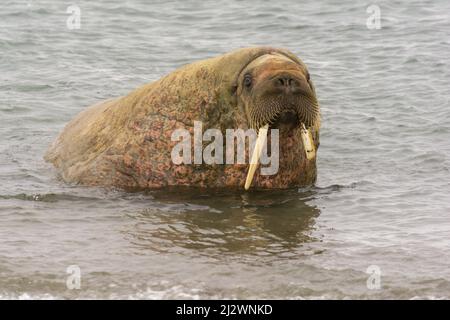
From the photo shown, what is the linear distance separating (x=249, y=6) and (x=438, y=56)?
6674 mm

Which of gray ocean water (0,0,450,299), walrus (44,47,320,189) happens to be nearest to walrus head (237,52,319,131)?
walrus (44,47,320,189)

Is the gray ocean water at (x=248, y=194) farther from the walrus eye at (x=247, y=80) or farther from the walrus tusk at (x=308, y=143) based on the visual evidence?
the walrus eye at (x=247, y=80)

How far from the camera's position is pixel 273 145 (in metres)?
9.56

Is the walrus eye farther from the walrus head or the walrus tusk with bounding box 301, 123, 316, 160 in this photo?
the walrus tusk with bounding box 301, 123, 316, 160

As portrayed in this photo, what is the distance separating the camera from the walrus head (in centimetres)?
888

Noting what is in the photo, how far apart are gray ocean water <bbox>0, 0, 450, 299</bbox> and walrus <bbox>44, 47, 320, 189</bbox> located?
8.3 inches

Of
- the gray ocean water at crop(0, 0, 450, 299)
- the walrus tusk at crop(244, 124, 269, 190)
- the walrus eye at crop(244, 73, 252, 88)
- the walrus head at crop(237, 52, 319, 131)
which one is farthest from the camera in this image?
the walrus eye at crop(244, 73, 252, 88)

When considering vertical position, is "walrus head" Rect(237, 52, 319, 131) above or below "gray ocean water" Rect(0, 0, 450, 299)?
above

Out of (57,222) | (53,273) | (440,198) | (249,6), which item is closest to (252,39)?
(249,6)

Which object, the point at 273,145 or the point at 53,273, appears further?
the point at 273,145

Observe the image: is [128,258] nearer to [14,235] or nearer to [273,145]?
[14,235]

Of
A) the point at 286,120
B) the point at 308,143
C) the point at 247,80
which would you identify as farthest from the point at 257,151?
the point at 247,80

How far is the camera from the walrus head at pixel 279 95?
888 cm

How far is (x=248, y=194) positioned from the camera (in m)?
9.77
